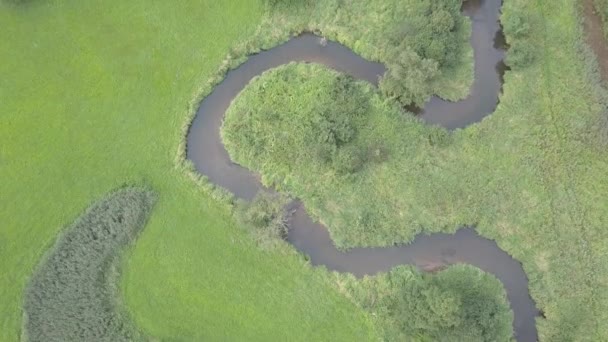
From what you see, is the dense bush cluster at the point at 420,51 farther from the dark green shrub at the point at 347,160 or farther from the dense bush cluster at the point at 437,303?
the dense bush cluster at the point at 437,303

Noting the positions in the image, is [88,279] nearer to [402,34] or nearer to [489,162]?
[402,34]

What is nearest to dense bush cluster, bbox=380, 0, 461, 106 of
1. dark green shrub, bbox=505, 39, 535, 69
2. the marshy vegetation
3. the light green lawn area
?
dark green shrub, bbox=505, 39, 535, 69

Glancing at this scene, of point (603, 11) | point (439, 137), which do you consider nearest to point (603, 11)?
point (603, 11)

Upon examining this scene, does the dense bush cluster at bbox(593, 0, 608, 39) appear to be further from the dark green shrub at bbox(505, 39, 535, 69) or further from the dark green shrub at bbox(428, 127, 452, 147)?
the dark green shrub at bbox(428, 127, 452, 147)

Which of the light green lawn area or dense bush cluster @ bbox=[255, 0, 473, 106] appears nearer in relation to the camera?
the light green lawn area

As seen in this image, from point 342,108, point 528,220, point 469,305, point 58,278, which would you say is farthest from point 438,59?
point 58,278

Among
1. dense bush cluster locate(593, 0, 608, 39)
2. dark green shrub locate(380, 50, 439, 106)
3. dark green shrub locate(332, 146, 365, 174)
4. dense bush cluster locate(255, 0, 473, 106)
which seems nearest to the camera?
dark green shrub locate(332, 146, 365, 174)
